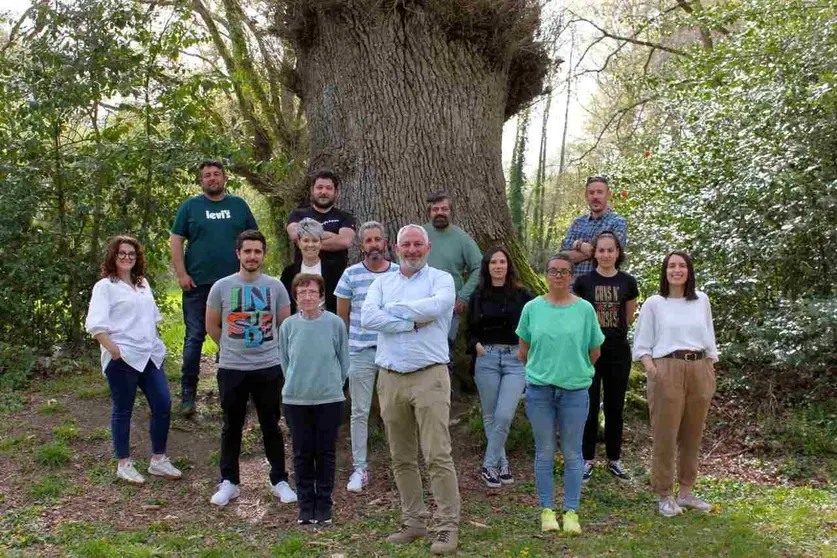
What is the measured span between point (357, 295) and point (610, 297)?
1.89 meters

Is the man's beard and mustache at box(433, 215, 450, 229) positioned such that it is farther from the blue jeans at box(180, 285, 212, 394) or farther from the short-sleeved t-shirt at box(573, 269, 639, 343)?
the blue jeans at box(180, 285, 212, 394)

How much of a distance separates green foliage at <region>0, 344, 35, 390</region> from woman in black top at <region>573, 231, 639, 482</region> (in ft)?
18.8

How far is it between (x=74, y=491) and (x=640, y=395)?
5135 millimetres

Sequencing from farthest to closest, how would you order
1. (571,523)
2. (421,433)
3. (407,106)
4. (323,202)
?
(407,106)
(323,202)
(571,523)
(421,433)

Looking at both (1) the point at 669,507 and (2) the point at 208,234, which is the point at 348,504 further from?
(2) the point at 208,234

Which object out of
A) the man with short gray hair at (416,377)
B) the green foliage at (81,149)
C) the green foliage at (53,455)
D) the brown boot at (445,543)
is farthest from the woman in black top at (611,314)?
the green foliage at (81,149)

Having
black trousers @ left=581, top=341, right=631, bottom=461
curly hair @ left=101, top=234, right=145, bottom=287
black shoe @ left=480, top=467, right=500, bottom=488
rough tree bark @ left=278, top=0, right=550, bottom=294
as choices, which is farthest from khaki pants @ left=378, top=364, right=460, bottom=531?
rough tree bark @ left=278, top=0, right=550, bottom=294

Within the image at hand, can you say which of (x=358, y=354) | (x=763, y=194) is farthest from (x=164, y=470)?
(x=763, y=194)

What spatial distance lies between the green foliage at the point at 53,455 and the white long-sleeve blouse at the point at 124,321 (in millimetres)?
975

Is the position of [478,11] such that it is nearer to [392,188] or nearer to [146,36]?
[392,188]

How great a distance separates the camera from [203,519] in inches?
219

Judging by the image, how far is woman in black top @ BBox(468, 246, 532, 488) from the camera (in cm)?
619

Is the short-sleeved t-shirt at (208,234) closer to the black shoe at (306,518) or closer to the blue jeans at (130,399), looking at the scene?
the blue jeans at (130,399)

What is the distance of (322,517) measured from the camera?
5.41m
